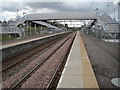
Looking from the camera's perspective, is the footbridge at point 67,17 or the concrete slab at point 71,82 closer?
the concrete slab at point 71,82

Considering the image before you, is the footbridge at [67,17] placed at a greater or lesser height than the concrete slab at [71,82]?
greater

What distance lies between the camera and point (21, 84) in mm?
7668

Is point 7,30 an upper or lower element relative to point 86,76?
upper

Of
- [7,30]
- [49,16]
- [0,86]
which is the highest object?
[49,16]

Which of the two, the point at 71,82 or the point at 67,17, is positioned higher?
the point at 67,17

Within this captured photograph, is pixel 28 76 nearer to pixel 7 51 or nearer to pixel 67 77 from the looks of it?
pixel 67 77

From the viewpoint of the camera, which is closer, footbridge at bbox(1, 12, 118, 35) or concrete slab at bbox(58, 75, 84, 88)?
concrete slab at bbox(58, 75, 84, 88)

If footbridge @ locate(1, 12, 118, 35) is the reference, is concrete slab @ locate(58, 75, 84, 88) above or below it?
below

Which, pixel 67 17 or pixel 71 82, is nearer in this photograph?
pixel 71 82

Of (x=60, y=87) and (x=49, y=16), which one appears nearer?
(x=60, y=87)

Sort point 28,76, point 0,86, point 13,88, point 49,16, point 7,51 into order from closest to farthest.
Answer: point 13,88 < point 0,86 < point 28,76 < point 7,51 < point 49,16

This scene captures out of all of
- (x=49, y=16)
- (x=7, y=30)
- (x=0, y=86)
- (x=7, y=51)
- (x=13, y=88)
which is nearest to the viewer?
(x=13, y=88)

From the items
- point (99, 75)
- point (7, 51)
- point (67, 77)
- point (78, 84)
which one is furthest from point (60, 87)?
point (7, 51)

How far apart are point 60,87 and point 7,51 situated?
10769mm
